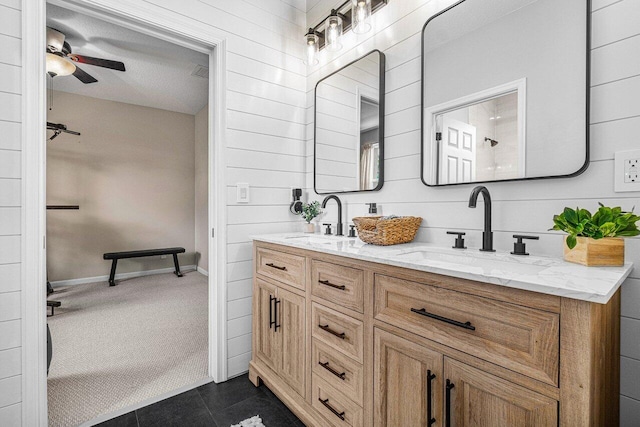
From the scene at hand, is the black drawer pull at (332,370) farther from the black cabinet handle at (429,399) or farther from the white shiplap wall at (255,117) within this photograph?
the white shiplap wall at (255,117)

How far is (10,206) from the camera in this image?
137cm

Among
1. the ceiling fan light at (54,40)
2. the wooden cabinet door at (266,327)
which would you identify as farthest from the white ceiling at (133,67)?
the wooden cabinet door at (266,327)

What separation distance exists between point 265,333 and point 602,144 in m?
1.80

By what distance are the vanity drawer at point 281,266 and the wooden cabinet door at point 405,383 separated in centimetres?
53

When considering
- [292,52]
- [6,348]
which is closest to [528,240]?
[292,52]

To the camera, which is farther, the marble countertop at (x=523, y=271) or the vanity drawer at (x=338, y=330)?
the vanity drawer at (x=338, y=330)

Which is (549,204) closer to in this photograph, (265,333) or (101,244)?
(265,333)

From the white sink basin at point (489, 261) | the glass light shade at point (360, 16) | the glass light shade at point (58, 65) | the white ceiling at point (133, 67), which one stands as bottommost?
the white sink basin at point (489, 261)

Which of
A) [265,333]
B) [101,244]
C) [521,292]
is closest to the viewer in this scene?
→ [521,292]

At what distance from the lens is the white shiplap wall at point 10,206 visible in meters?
1.35

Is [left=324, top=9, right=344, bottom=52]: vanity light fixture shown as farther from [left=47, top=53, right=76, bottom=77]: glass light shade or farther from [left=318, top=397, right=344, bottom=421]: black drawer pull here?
[left=47, top=53, right=76, bottom=77]: glass light shade

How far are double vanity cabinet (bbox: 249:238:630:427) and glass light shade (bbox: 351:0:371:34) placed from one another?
137cm

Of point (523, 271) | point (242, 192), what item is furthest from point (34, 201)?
point (523, 271)

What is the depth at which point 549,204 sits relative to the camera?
3.76 feet
